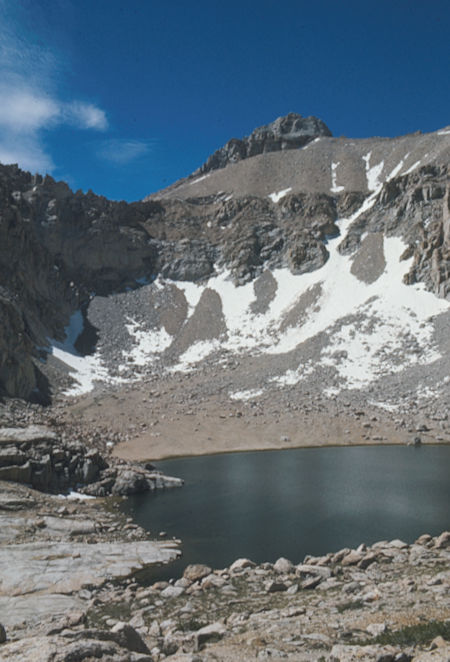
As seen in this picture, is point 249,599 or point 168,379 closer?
point 249,599

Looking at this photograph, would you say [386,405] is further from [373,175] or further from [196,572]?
[373,175]

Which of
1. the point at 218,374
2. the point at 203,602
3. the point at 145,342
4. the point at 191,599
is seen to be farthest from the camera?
the point at 145,342

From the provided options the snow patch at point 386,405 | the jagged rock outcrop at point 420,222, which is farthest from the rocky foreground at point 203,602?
the jagged rock outcrop at point 420,222

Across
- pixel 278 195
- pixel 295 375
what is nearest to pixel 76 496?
pixel 295 375

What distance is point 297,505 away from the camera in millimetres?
30438

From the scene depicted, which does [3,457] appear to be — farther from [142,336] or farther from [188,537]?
[142,336]

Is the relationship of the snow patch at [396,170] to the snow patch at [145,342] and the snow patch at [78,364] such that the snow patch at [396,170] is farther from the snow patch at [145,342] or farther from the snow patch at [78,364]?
the snow patch at [78,364]

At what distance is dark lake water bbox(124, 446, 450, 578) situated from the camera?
23.2 m

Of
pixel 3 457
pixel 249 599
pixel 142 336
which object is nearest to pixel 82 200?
pixel 142 336

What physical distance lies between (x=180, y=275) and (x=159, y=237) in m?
18.0

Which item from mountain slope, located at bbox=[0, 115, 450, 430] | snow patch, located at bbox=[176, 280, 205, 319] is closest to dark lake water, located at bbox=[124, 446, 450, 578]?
mountain slope, located at bbox=[0, 115, 450, 430]

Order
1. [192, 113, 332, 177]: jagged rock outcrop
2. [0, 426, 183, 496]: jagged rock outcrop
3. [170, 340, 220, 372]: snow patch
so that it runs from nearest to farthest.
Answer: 1. [0, 426, 183, 496]: jagged rock outcrop
2. [170, 340, 220, 372]: snow patch
3. [192, 113, 332, 177]: jagged rock outcrop

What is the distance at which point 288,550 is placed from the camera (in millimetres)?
22062

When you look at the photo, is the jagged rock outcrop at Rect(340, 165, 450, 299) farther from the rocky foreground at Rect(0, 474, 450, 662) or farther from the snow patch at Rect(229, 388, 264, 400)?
the rocky foreground at Rect(0, 474, 450, 662)
